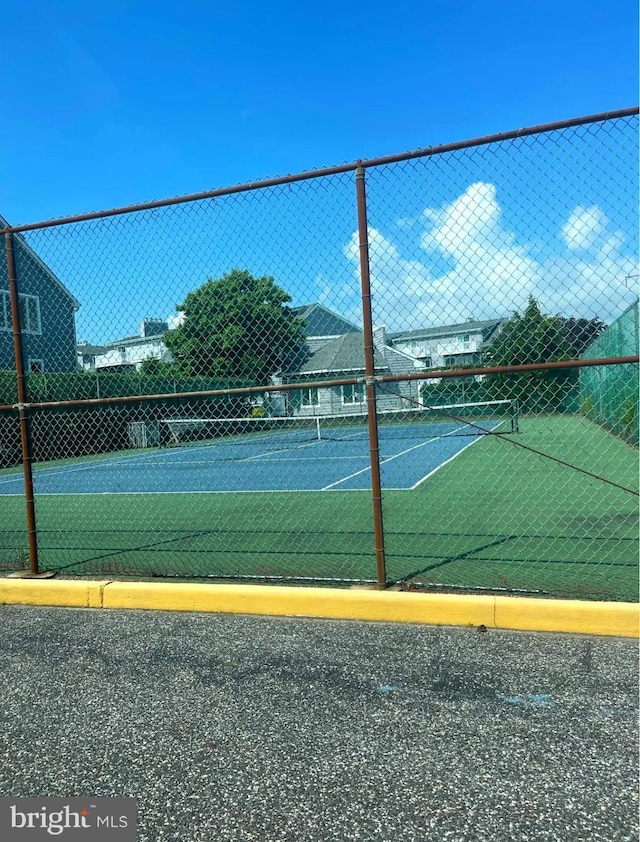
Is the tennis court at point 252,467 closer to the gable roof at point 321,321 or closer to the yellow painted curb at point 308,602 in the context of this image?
the gable roof at point 321,321

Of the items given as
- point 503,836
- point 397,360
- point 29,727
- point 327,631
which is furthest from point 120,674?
point 397,360

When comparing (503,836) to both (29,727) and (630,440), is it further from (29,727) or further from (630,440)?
(630,440)

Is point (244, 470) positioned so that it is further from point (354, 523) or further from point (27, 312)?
point (354, 523)

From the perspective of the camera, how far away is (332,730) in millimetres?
3193

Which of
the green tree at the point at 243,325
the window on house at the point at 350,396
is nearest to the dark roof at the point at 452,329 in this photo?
the green tree at the point at 243,325

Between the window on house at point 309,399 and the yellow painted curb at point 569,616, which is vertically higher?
the window on house at point 309,399

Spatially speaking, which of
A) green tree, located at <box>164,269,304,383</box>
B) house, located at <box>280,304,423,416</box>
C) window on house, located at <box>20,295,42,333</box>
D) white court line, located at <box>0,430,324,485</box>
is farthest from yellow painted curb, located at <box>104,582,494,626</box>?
white court line, located at <box>0,430,324,485</box>

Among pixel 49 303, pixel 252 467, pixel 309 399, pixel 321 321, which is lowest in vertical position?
pixel 252 467

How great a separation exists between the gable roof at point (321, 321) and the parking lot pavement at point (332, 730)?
228cm

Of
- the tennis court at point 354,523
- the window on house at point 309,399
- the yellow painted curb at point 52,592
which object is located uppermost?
the window on house at point 309,399

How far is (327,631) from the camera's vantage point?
14.9 feet

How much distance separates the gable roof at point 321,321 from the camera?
17.4 feet

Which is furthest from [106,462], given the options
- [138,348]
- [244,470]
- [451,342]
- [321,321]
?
[451,342]

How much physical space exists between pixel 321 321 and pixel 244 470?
34.1 ft
